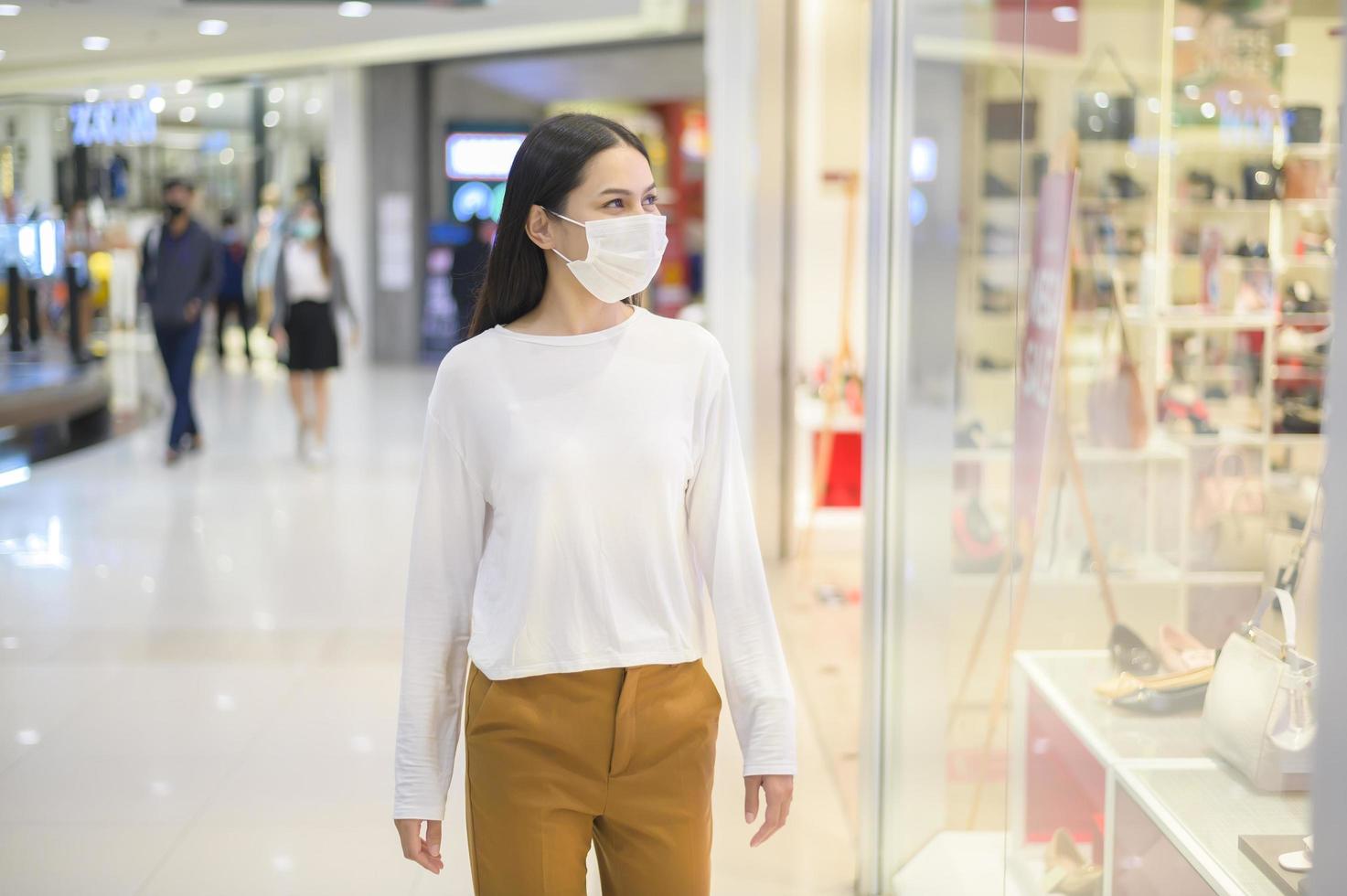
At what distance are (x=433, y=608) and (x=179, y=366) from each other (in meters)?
8.04

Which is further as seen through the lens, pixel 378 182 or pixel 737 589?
pixel 378 182

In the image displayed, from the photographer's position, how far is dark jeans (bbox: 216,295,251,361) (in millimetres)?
16125

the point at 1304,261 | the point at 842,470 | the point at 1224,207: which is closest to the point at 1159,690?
the point at 1304,261

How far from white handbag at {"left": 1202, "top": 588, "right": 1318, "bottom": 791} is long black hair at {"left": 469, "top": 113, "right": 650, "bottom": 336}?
103 centimetres

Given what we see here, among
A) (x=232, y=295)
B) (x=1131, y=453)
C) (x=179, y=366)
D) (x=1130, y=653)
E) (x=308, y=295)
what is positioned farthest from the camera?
(x=232, y=295)

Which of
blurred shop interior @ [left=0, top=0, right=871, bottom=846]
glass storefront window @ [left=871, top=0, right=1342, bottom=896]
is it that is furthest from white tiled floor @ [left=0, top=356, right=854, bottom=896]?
blurred shop interior @ [left=0, top=0, right=871, bottom=846]

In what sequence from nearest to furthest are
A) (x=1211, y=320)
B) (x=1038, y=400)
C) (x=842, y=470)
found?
(x=1038, y=400)
(x=1211, y=320)
(x=842, y=470)

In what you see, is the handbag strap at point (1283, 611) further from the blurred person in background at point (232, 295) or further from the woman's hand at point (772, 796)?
the blurred person in background at point (232, 295)

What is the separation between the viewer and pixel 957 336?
305 centimetres

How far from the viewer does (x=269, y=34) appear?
13.7 meters

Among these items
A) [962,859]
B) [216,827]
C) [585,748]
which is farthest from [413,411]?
[585,748]

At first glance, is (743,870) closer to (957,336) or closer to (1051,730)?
(1051,730)

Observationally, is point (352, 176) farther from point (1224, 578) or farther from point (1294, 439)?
point (1224, 578)

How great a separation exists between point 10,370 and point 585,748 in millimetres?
11693
